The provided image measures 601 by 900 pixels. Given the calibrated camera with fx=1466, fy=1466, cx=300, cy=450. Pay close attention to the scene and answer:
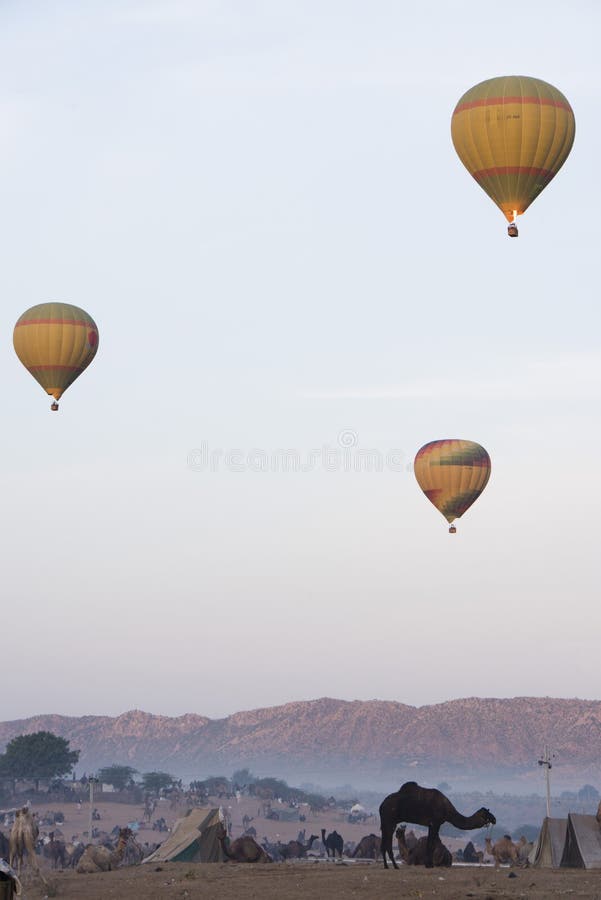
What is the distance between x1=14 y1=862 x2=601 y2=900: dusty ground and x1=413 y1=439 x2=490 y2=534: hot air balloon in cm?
3521

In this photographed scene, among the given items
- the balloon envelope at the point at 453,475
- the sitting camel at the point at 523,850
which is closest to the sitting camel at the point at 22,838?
the sitting camel at the point at 523,850

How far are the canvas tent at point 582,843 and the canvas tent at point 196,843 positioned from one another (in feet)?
38.6

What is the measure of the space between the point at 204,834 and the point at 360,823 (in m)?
119

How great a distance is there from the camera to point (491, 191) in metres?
57.2

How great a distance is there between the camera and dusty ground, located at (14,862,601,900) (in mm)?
33562

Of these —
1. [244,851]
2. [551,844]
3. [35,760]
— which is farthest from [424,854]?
[35,760]

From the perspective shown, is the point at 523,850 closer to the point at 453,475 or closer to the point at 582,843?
the point at 582,843

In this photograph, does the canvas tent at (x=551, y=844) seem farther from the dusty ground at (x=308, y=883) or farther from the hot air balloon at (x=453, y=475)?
the hot air balloon at (x=453, y=475)

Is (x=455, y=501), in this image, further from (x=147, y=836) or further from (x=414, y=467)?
(x=147, y=836)

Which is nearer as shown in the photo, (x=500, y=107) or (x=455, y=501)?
(x=500, y=107)

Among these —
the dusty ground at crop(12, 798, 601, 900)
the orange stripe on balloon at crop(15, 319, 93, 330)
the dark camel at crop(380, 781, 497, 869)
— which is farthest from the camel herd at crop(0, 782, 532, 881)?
the orange stripe on balloon at crop(15, 319, 93, 330)

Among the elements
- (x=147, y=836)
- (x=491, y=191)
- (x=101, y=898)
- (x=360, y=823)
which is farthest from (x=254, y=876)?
(x=360, y=823)

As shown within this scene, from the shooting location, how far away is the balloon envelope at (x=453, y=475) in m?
75.6

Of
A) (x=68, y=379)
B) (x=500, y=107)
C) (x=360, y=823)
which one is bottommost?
(x=360, y=823)
